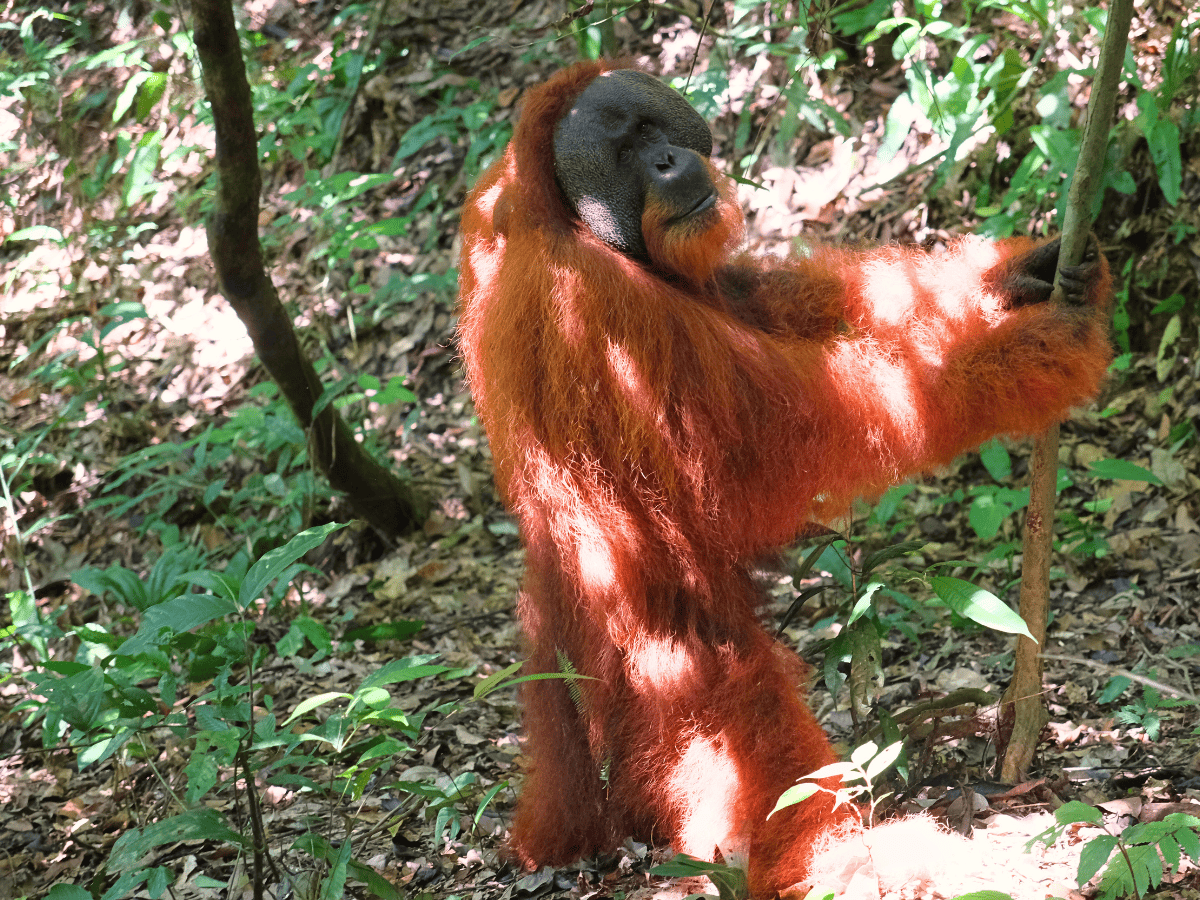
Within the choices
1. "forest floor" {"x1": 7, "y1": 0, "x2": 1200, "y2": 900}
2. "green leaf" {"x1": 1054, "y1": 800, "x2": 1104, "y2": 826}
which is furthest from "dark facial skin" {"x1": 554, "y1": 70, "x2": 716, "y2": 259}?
"green leaf" {"x1": 1054, "y1": 800, "x2": 1104, "y2": 826}

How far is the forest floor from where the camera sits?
263cm

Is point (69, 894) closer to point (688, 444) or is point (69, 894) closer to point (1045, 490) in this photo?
point (688, 444)

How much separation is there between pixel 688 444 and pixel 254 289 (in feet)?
8.01

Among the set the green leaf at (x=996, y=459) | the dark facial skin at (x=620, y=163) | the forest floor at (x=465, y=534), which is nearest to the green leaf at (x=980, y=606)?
the forest floor at (x=465, y=534)

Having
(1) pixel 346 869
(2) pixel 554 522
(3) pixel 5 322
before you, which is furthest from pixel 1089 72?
(3) pixel 5 322

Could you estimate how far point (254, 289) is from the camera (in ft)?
13.2

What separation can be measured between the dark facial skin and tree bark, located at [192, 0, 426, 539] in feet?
5.45

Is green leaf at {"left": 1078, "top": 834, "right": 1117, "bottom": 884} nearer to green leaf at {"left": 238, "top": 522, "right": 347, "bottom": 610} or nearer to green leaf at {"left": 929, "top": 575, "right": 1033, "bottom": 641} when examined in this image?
green leaf at {"left": 929, "top": 575, "right": 1033, "bottom": 641}

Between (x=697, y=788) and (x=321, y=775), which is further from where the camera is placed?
(x=321, y=775)

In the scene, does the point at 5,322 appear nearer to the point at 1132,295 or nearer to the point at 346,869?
the point at 346,869

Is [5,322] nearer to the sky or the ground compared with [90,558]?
nearer to the sky

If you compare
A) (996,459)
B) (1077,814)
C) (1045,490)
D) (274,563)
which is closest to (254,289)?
(274,563)

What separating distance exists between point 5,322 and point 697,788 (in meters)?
→ 6.47

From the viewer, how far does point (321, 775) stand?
128 inches
